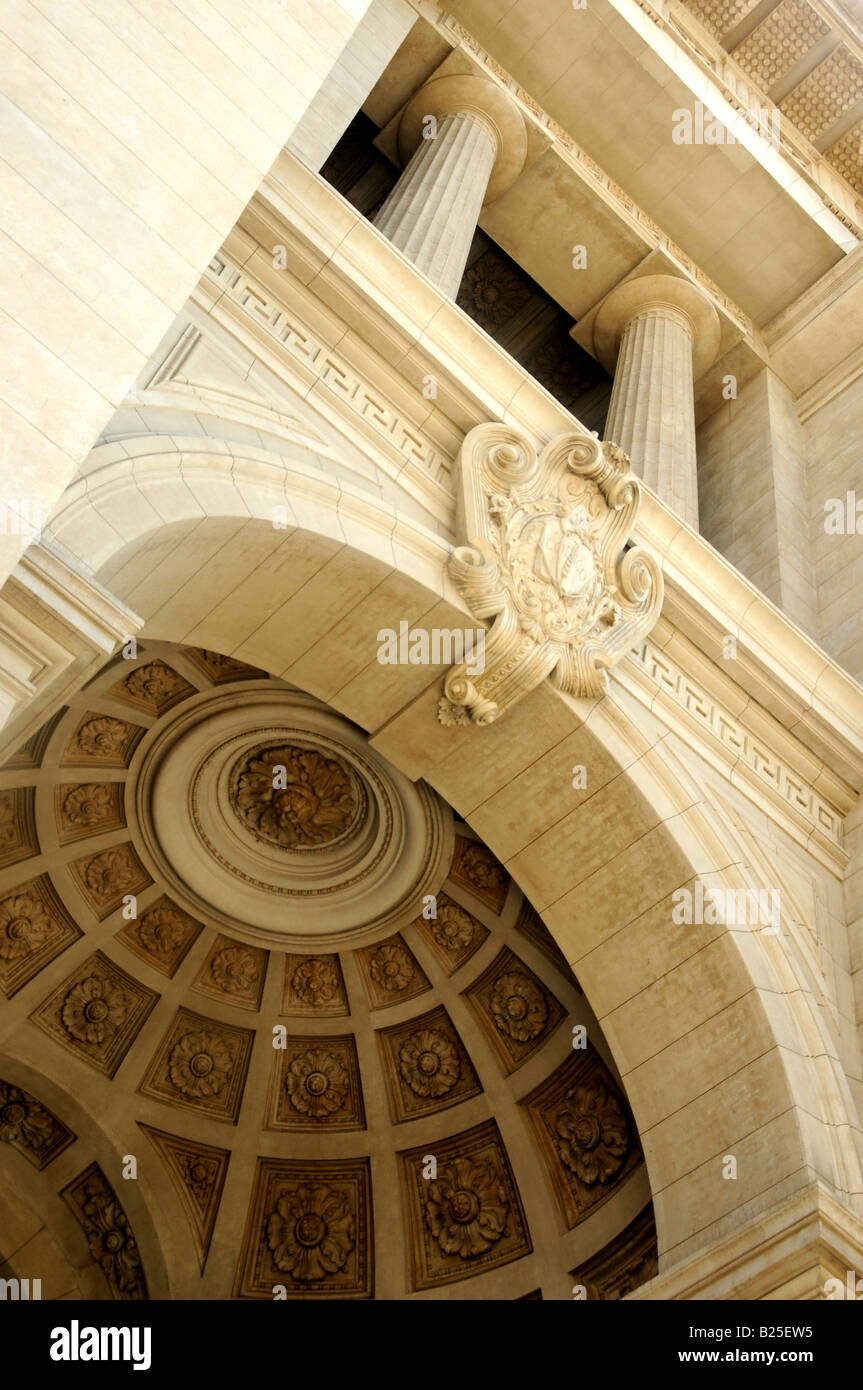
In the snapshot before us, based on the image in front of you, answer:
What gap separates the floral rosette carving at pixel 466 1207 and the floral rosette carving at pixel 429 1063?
637 millimetres

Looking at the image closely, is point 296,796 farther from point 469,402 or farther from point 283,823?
point 469,402

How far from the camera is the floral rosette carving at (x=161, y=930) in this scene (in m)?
13.0

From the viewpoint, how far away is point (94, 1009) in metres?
13.1

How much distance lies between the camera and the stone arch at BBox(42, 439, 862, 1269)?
902 cm

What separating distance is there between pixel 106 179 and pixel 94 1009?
7919 mm

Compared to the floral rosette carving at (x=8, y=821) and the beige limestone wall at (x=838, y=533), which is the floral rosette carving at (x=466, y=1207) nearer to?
the floral rosette carving at (x=8, y=821)

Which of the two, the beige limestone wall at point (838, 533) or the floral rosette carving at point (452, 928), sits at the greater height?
the beige limestone wall at point (838, 533)

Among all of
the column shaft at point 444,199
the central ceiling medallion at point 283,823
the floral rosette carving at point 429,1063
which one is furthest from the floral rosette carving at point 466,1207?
the column shaft at point 444,199

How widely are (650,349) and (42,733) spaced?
332 inches

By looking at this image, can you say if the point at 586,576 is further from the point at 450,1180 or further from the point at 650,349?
the point at 650,349

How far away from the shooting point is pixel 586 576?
10.7 m

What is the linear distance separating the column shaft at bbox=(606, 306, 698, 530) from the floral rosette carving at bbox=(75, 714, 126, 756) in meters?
5.51

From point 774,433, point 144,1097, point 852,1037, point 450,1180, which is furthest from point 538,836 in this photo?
point 774,433

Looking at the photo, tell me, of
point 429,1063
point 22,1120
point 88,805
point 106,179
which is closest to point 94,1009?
point 22,1120
